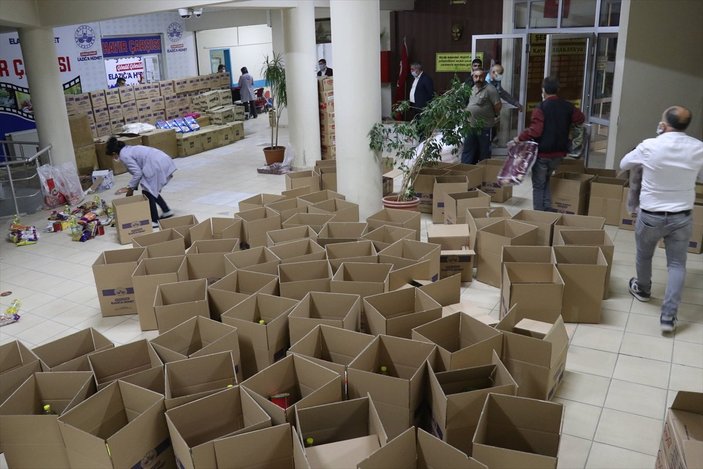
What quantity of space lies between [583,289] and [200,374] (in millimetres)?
2809

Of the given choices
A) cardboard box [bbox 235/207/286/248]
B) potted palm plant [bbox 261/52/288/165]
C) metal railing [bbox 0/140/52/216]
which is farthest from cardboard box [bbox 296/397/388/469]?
potted palm plant [bbox 261/52/288/165]

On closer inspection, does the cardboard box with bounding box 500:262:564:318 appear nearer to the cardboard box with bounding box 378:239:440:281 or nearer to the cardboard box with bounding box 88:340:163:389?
the cardboard box with bounding box 378:239:440:281

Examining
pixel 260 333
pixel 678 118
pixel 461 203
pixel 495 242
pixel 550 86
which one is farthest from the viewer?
pixel 461 203

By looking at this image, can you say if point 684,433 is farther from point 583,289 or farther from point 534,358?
point 583,289

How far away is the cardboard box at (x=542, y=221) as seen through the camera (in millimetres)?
5211

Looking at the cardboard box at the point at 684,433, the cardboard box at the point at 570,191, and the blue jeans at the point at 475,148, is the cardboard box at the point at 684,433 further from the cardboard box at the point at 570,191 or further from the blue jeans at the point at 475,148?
the blue jeans at the point at 475,148

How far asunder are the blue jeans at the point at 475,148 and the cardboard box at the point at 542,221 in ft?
8.64

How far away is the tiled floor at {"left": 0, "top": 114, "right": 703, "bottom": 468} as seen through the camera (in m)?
3.31

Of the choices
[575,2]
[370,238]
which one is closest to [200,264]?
Answer: [370,238]

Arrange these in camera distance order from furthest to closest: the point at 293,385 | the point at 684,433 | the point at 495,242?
the point at 495,242 < the point at 293,385 < the point at 684,433

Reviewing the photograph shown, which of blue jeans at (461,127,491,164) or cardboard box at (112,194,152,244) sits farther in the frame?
blue jeans at (461,127,491,164)

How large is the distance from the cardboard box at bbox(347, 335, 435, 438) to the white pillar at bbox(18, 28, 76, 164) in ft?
24.4

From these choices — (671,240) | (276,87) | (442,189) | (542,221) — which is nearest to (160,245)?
(442,189)

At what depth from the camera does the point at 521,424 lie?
272 centimetres
